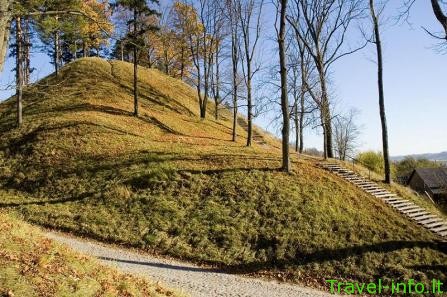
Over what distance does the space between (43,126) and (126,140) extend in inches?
263

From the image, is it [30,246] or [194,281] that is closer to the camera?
[30,246]

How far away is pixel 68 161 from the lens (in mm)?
23812

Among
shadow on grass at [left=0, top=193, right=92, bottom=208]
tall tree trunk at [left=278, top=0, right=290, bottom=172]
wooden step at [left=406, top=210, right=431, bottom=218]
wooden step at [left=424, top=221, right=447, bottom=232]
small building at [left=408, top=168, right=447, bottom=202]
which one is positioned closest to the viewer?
shadow on grass at [left=0, top=193, right=92, bottom=208]

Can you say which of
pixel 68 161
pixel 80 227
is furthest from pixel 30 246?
pixel 68 161

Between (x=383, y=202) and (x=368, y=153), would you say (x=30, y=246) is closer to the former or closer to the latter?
(x=383, y=202)

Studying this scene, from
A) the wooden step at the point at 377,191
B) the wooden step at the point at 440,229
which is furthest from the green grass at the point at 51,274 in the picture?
the wooden step at the point at 377,191

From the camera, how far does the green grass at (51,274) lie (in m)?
6.57

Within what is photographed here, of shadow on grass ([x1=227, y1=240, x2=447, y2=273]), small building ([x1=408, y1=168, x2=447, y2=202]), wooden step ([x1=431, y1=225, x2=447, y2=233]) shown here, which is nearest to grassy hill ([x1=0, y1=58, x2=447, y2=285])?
shadow on grass ([x1=227, y1=240, x2=447, y2=273])

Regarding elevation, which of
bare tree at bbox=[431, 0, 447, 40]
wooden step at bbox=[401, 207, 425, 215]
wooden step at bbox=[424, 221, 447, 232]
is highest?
bare tree at bbox=[431, 0, 447, 40]

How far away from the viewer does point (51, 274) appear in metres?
7.17

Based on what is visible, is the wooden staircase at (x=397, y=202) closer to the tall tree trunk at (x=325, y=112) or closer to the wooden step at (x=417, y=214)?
the wooden step at (x=417, y=214)

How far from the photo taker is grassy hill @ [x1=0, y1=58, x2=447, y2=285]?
51.7ft

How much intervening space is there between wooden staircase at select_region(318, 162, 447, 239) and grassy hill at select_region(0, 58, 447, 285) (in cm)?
128

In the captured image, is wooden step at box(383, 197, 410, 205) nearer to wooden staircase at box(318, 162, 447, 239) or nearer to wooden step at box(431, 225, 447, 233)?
wooden staircase at box(318, 162, 447, 239)
